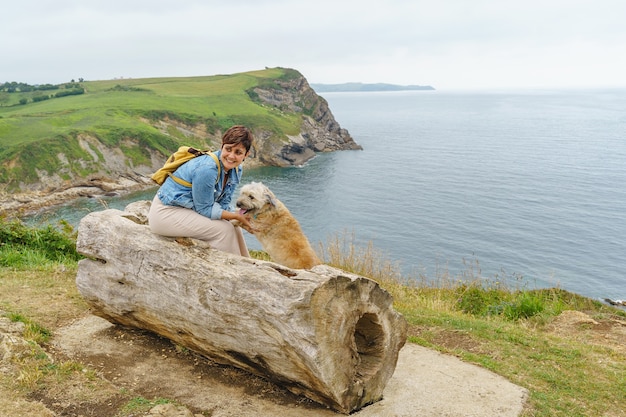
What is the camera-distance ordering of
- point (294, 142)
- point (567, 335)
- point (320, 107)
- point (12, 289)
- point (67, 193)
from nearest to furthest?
point (12, 289), point (567, 335), point (67, 193), point (294, 142), point (320, 107)

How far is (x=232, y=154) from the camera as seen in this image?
21.7ft

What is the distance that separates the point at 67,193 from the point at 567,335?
50689mm

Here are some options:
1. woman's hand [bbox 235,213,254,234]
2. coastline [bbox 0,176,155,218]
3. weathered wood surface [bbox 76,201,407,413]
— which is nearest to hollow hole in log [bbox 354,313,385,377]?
weathered wood surface [bbox 76,201,407,413]

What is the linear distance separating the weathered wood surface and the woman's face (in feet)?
3.74

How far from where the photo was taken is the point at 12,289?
9.31m

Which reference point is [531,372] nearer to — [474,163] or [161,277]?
[161,277]

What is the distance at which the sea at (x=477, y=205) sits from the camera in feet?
117

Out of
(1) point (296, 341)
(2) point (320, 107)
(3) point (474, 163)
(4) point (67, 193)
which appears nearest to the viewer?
(1) point (296, 341)

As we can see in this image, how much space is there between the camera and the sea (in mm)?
35719

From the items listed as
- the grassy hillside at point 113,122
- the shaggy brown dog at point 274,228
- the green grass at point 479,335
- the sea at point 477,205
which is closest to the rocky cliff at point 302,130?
the grassy hillside at point 113,122

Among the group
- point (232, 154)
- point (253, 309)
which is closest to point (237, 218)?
point (232, 154)

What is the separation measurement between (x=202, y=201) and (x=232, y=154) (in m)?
0.73

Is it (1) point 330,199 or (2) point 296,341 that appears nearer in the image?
(2) point 296,341

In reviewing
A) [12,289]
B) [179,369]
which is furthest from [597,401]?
[12,289]
